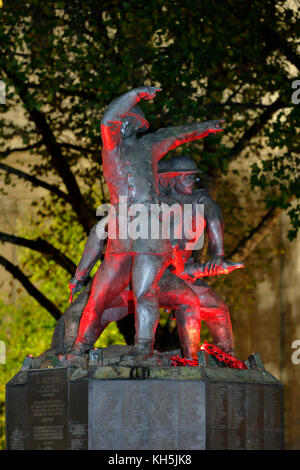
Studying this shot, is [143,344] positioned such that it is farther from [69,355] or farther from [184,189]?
[184,189]

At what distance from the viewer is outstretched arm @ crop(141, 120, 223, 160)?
32.3 feet

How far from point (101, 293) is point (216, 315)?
5.20 feet

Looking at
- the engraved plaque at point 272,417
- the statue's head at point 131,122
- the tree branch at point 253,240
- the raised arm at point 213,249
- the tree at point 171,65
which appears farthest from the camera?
the tree branch at point 253,240

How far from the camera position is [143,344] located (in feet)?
30.1

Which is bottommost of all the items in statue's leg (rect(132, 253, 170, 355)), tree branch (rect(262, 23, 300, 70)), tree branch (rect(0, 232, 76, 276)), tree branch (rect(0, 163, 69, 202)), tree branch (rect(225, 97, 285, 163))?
statue's leg (rect(132, 253, 170, 355))

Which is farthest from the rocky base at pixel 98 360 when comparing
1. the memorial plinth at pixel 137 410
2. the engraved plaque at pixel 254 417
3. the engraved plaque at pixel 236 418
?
the engraved plaque at pixel 254 417

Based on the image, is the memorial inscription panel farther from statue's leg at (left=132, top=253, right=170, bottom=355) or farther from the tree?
the tree

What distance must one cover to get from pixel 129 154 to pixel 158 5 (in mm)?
7220

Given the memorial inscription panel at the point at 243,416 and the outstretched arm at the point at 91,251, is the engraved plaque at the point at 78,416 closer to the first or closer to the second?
the memorial inscription panel at the point at 243,416

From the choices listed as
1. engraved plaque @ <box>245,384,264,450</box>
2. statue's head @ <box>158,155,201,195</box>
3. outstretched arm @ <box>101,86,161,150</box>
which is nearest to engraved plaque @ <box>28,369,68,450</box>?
engraved plaque @ <box>245,384,264,450</box>

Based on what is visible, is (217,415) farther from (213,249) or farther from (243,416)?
(213,249)

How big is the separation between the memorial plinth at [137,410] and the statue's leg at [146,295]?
1.57 feet

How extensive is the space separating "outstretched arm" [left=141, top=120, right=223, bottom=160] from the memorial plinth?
2.43 meters

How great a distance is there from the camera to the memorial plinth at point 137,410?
8.61 meters
